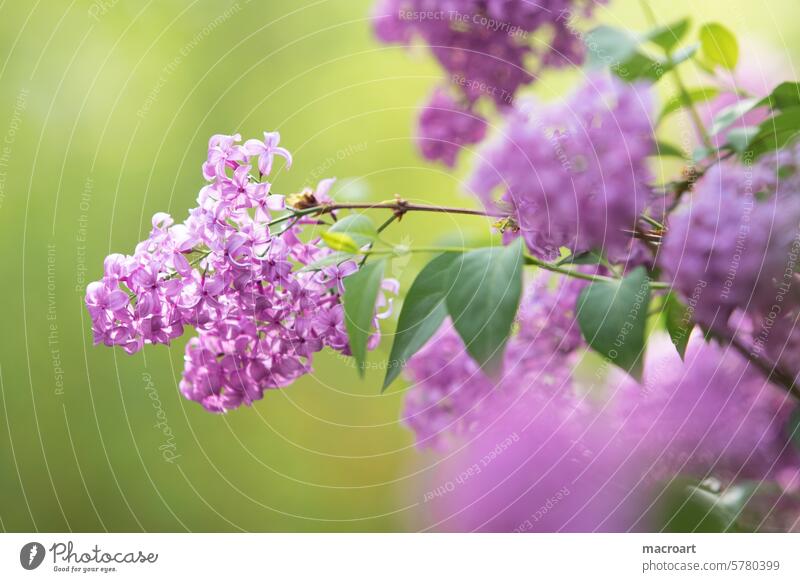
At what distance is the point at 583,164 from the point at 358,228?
0.44 ft

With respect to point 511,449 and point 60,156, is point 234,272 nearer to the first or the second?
point 511,449

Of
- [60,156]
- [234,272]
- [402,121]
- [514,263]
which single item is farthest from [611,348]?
[60,156]

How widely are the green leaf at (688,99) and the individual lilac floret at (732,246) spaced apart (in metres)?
0.15

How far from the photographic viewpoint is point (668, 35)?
496mm

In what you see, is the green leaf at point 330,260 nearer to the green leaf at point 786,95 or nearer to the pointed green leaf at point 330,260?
the pointed green leaf at point 330,260

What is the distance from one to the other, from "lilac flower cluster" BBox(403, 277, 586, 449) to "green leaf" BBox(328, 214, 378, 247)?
144 millimetres

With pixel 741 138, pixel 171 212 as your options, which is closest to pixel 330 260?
pixel 741 138

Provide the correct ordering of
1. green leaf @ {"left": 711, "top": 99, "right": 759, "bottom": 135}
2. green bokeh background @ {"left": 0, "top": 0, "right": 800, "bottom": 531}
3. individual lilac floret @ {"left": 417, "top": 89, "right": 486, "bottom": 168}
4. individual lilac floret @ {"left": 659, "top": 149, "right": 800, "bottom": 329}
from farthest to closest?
green bokeh background @ {"left": 0, "top": 0, "right": 800, "bottom": 531}
individual lilac floret @ {"left": 417, "top": 89, "right": 486, "bottom": 168}
green leaf @ {"left": 711, "top": 99, "right": 759, "bottom": 135}
individual lilac floret @ {"left": 659, "top": 149, "right": 800, "bottom": 329}

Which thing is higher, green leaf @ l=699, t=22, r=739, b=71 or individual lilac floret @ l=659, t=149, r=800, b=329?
green leaf @ l=699, t=22, r=739, b=71

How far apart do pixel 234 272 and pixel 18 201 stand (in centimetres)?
75
